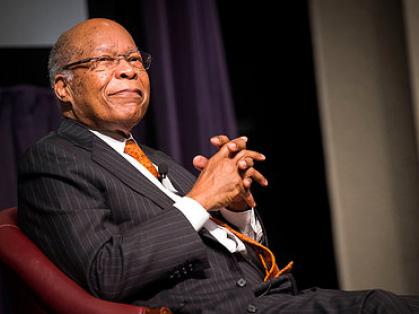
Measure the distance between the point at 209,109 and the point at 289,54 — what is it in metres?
0.64

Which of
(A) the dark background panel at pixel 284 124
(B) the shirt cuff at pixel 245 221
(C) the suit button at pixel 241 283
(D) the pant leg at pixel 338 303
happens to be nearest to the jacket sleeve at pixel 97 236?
(C) the suit button at pixel 241 283

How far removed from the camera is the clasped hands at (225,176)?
4.87ft

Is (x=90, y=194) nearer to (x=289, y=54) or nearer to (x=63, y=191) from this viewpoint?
(x=63, y=191)

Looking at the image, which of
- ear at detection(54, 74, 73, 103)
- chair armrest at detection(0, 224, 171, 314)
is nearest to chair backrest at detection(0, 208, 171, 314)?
chair armrest at detection(0, 224, 171, 314)

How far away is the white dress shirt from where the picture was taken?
55.9 inches

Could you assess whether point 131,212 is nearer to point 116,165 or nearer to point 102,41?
point 116,165

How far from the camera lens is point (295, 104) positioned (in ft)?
10.0

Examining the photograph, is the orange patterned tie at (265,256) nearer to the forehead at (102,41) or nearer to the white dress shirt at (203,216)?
the white dress shirt at (203,216)

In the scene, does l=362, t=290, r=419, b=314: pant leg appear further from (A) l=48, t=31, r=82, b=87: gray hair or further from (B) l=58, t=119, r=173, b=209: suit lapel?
(A) l=48, t=31, r=82, b=87: gray hair

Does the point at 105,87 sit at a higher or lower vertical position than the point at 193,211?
higher

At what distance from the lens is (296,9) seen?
3055 mm

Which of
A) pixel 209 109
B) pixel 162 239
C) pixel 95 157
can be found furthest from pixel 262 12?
pixel 162 239

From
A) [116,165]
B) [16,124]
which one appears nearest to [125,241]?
[116,165]

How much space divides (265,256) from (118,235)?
51 cm
